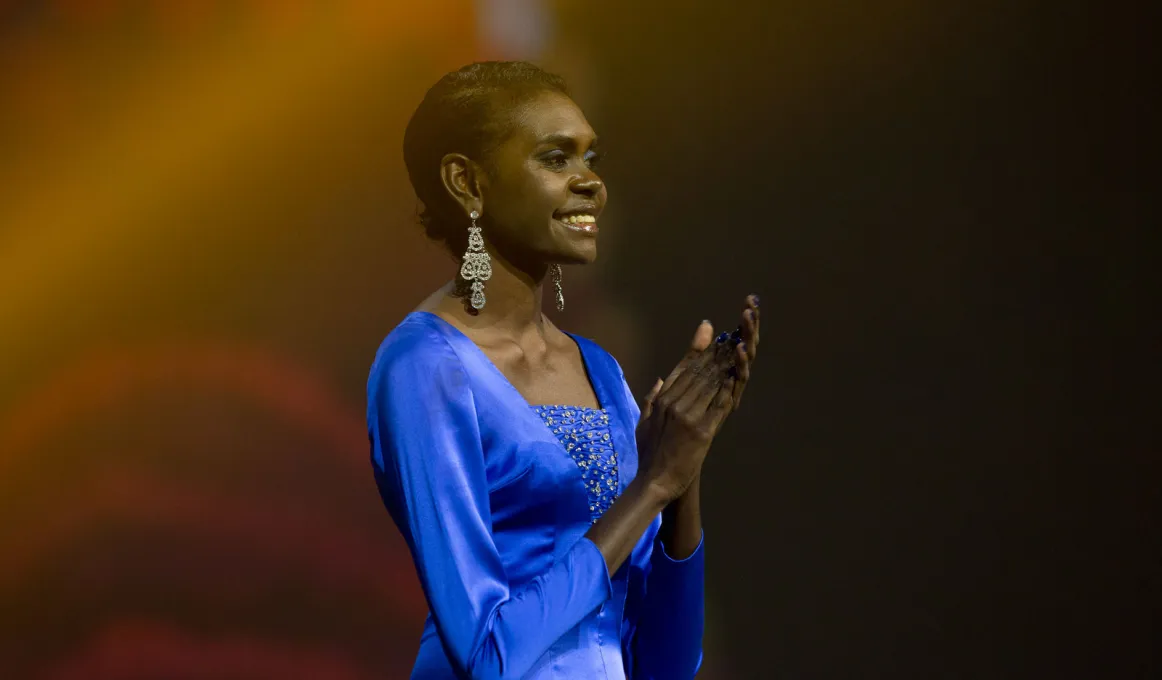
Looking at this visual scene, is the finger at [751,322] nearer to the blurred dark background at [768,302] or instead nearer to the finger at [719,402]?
the finger at [719,402]

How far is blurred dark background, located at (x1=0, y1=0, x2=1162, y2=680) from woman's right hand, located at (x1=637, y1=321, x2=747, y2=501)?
114 centimetres

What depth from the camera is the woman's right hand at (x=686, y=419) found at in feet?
4.17

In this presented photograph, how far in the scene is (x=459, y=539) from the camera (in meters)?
1.20

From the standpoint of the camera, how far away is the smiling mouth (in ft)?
4.52

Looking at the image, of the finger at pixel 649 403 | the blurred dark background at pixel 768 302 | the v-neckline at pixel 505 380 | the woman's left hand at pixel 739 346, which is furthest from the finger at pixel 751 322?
the blurred dark background at pixel 768 302

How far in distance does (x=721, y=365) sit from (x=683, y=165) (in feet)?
4.08

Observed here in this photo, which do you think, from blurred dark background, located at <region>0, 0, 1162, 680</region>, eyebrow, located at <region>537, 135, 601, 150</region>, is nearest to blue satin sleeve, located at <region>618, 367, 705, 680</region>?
eyebrow, located at <region>537, 135, 601, 150</region>

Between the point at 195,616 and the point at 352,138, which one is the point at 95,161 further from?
the point at 195,616

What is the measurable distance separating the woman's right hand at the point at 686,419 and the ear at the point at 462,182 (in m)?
0.30

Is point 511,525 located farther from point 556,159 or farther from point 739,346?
point 556,159

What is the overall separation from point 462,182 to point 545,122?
0.11 metres

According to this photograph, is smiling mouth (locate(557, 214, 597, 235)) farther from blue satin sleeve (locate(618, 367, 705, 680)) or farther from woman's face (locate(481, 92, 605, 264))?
blue satin sleeve (locate(618, 367, 705, 680))

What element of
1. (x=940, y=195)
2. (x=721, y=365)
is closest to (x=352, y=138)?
(x=940, y=195)

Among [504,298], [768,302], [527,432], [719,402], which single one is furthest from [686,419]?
[768,302]
